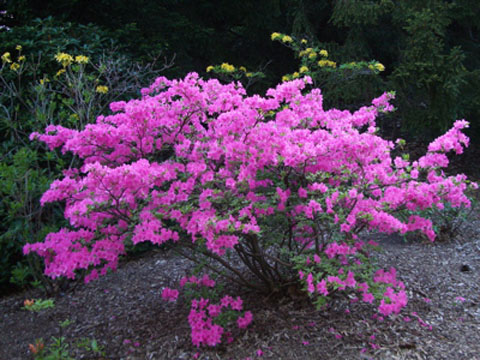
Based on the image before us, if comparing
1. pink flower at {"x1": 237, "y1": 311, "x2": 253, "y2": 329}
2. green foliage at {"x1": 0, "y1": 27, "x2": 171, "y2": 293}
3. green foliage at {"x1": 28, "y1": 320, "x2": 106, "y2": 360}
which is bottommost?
green foliage at {"x1": 28, "y1": 320, "x2": 106, "y2": 360}

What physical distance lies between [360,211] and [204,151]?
92cm

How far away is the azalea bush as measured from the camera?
217 cm

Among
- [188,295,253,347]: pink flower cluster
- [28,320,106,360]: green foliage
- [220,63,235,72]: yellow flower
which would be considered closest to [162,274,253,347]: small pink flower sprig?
[188,295,253,347]: pink flower cluster

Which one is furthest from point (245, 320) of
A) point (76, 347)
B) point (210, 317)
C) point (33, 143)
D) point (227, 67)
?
point (227, 67)

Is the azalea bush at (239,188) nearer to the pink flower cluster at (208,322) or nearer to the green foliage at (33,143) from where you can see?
the pink flower cluster at (208,322)

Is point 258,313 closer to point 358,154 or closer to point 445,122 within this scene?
point 358,154

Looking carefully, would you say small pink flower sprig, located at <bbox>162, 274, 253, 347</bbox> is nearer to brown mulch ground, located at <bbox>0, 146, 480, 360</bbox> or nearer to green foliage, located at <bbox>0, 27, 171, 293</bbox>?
brown mulch ground, located at <bbox>0, 146, 480, 360</bbox>

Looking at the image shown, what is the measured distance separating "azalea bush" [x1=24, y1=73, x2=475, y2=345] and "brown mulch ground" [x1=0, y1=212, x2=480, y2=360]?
0.21m

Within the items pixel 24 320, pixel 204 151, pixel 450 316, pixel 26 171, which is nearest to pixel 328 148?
pixel 204 151

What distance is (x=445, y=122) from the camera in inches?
222

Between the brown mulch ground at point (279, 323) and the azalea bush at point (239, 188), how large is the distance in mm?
208

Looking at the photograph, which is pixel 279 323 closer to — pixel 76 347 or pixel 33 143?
pixel 76 347

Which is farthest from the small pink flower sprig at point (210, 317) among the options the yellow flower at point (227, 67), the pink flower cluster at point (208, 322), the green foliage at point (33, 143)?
the yellow flower at point (227, 67)

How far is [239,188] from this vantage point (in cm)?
227
